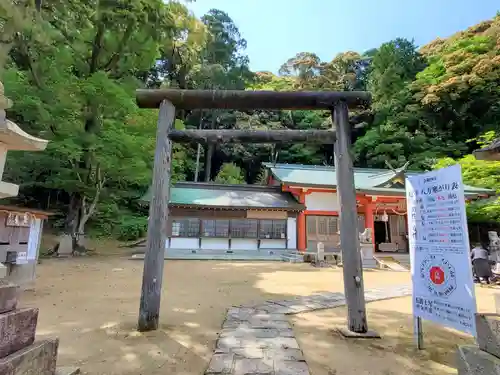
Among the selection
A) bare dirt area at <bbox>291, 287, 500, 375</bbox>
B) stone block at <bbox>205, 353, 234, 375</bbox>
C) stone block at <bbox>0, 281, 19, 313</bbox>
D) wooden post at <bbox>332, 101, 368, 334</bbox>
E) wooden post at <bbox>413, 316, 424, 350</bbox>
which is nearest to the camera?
stone block at <bbox>0, 281, 19, 313</bbox>

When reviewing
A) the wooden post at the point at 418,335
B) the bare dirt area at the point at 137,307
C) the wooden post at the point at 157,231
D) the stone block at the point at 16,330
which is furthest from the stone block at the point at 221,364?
the wooden post at the point at 418,335

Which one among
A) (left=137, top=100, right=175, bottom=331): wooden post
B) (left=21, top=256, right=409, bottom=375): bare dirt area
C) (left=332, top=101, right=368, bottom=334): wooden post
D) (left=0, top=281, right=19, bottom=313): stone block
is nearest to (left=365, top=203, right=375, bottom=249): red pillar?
(left=21, top=256, right=409, bottom=375): bare dirt area

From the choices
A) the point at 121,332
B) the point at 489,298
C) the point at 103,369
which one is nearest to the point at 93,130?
the point at 121,332

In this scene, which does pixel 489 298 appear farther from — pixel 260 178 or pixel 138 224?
pixel 260 178

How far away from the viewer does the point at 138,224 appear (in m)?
20.2

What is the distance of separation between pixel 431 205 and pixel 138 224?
19449 mm

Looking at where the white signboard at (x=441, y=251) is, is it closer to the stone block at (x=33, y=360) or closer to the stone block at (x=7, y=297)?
the stone block at (x=33, y=360)

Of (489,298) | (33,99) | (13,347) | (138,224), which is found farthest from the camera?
(138,224)

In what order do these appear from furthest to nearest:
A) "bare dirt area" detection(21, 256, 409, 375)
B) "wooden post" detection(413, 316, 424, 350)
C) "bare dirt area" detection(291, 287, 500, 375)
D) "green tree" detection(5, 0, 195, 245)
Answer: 1. "green tree" detection(5, 0, 195, 245)
2. "wooden post" detection(413, 316, 424, 350)
3. "bare dirt area" detection(21, 256, 409, 375)
4. "bare dirt area" detection(291, 287, 500, 375)

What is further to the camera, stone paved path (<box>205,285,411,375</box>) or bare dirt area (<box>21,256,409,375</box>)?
bare dirt area (<box>21,256,409,375</box>)

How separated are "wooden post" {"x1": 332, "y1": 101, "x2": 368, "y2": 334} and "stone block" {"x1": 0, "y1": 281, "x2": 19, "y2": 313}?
139 inches

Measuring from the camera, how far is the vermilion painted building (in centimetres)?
1479

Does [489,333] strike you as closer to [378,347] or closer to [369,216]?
[378,347]

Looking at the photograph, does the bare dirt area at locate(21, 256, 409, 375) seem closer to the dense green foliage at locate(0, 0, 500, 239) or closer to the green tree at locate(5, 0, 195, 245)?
the green tree at locate(5, 0, 195, 245)
